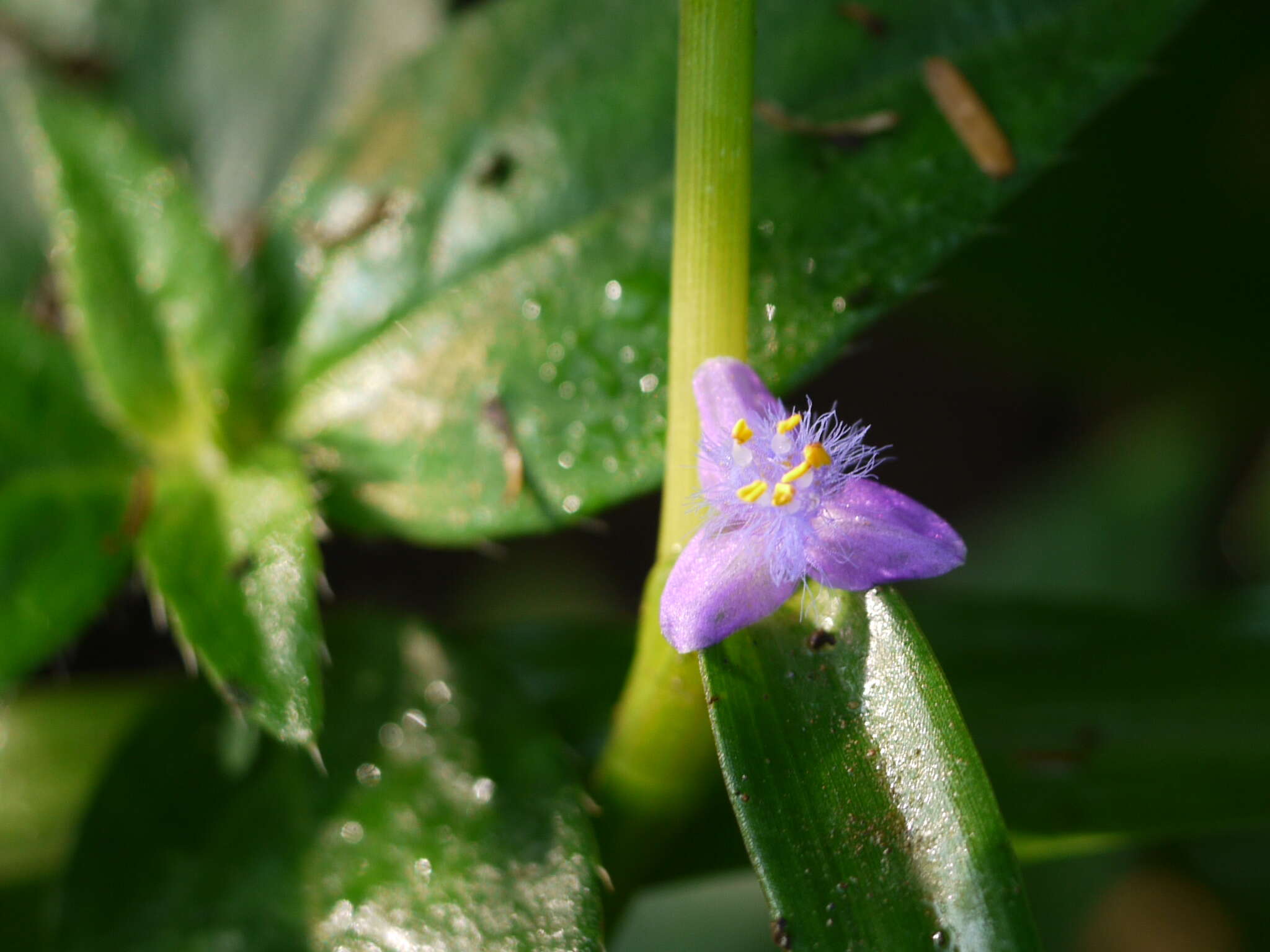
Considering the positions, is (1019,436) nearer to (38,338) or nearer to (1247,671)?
(1247,671)

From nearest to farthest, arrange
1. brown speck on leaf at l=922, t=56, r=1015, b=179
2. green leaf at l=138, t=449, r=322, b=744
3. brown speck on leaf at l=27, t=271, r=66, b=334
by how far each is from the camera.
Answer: green leaf at l=138, t=449, r=322, b=744
brown speck on leaf at l=922, t=56, r=1015, b=179
brown speck on leaf at l=27, t=271, r=66, b=334

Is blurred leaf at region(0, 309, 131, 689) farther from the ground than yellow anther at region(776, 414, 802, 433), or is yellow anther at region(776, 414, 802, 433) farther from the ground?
yellow anther at region(776, 414, 802, 433)

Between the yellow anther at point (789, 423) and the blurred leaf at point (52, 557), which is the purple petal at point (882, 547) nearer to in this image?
the yellow anther at point (789, 423)

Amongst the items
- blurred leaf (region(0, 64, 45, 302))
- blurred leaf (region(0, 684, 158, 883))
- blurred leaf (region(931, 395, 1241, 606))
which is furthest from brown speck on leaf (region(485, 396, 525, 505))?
blurred leaf (region(931, 395, 1241, 606))

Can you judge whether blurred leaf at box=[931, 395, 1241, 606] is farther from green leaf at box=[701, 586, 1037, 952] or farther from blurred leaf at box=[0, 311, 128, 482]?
blurred leaf at box=[0, 311, 128, 482]

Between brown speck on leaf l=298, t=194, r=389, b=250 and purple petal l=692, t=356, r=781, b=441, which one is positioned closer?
purple petal l=692, t=356, r=781, b=441

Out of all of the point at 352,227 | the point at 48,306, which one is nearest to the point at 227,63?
the point at 48,306
